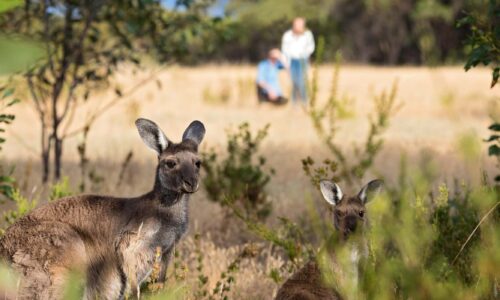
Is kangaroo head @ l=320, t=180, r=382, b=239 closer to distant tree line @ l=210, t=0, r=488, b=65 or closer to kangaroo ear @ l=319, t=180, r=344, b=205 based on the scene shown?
kangaroo ear @ l=319, t=180, r=344, b=205

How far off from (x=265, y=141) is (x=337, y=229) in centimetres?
904

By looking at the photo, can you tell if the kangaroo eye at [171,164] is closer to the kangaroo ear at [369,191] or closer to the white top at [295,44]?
the kangaroo ear at [369,191]

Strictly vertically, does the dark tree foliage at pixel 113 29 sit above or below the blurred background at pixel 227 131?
above

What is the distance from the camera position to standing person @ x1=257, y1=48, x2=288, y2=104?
67.3 feet

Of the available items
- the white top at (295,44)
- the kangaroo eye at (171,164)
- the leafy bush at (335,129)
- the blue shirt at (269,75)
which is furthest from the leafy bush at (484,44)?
the blue shirt at (269,75)

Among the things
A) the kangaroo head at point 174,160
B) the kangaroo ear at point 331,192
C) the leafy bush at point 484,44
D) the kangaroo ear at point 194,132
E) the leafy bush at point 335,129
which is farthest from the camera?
the leafy bush at point 335,129

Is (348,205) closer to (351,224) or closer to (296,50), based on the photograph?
(351,224)

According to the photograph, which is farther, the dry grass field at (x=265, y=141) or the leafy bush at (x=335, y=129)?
the dry grass field at (x=265, y=141)

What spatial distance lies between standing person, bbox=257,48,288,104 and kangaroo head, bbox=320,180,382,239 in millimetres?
16421

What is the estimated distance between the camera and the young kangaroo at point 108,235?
3.28 meters

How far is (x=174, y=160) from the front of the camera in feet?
11.5

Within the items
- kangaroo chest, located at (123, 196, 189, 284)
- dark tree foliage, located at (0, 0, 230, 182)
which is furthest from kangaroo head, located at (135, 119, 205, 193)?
dark tree foliage, located at (0, 0, 230, 182)

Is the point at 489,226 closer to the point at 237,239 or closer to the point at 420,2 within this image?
the point at 237,239

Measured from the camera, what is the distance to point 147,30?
8203 millimetres
